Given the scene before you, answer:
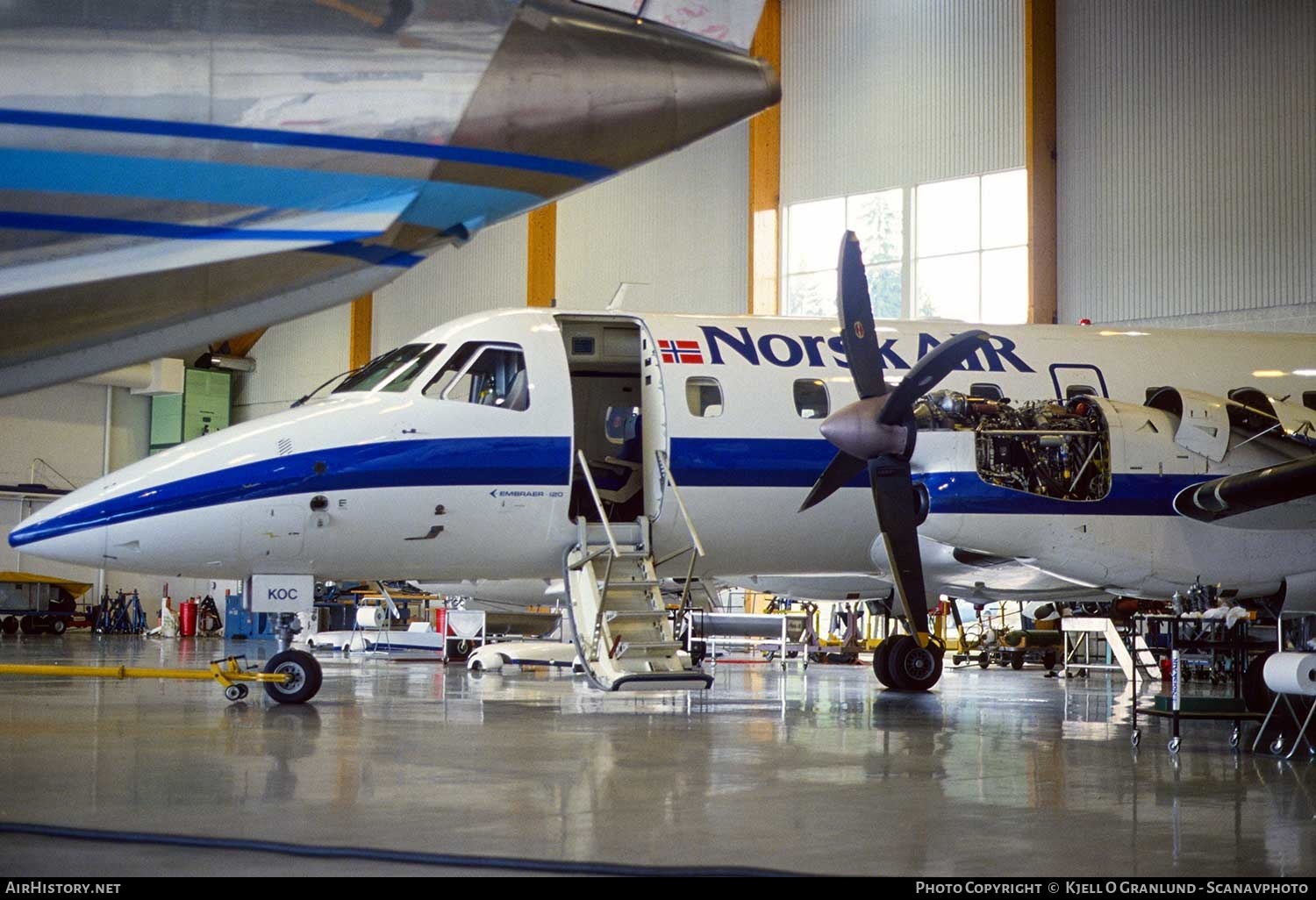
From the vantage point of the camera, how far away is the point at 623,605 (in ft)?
43.5

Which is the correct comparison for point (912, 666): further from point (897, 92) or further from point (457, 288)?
point (457, 288)

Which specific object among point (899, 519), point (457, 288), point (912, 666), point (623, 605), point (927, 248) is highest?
point (457, 288)

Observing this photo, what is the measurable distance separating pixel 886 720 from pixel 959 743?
234 cm

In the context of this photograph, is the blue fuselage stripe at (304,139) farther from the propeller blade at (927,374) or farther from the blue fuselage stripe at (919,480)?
the blue fuselage stripe at (919,480)

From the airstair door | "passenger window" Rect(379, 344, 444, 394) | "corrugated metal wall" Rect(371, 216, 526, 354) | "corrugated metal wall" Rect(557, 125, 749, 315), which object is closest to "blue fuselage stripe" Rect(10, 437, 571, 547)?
"passenger window" Rect(379, 344, 444, 394)

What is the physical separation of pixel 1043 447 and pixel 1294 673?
442cm

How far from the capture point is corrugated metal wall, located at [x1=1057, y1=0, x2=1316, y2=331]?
94.9 feet

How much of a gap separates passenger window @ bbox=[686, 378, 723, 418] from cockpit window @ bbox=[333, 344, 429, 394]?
2.91 m

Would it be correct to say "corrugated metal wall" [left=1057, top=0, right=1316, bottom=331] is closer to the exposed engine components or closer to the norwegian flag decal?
the exposed engine components

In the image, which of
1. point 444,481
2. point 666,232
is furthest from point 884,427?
point 666,232

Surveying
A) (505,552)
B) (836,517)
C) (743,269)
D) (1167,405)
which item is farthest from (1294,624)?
(743,269)

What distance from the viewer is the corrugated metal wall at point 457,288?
39.3 m

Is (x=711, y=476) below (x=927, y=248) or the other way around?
below

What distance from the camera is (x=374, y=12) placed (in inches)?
173
